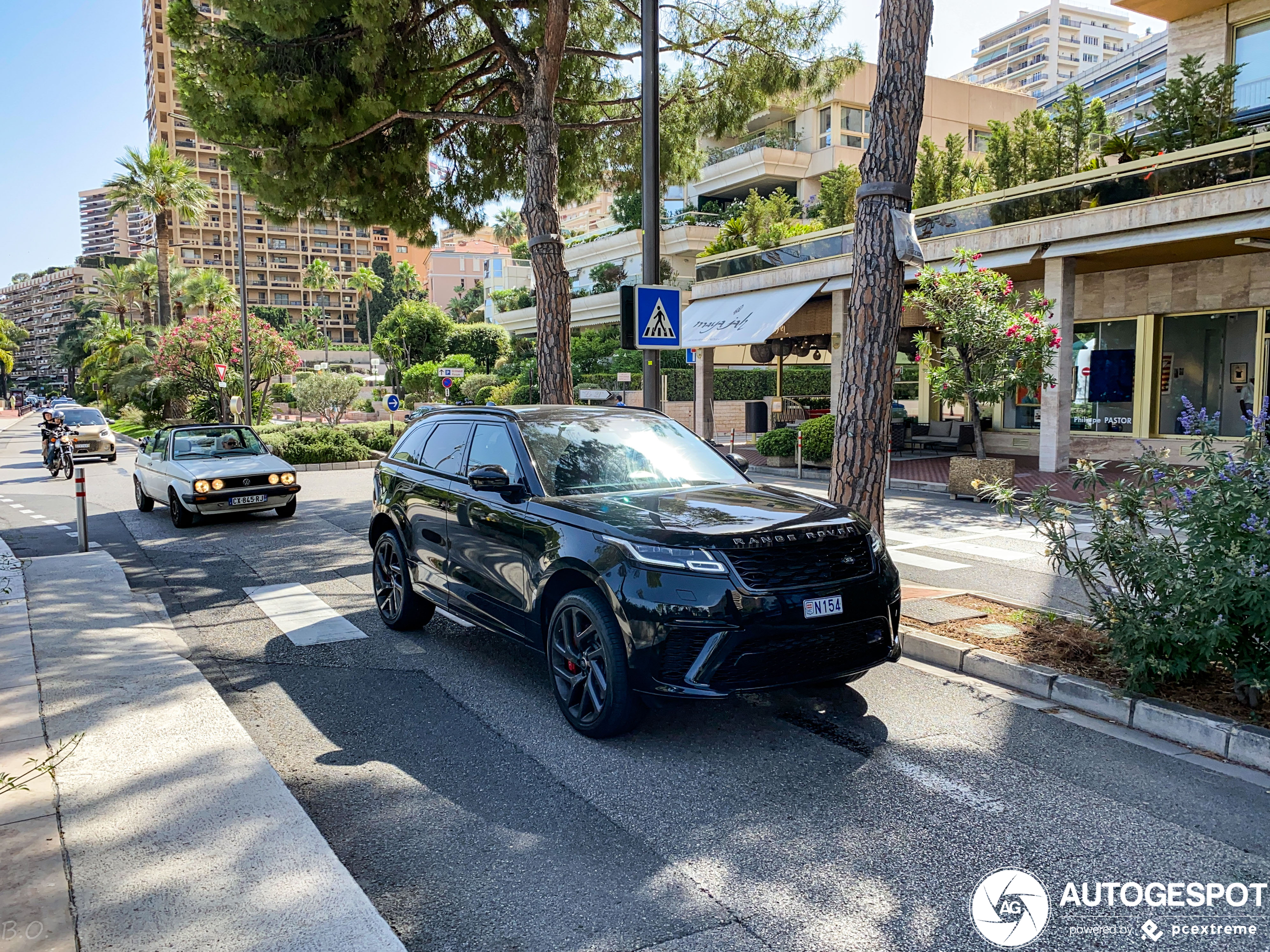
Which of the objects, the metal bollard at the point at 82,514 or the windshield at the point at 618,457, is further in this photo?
the metal bollard at the point at 82,514

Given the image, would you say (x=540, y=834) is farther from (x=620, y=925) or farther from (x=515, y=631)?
(x=515, y=631)

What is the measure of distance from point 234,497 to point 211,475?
425 mm

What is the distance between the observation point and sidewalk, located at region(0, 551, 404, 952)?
9.59 ft

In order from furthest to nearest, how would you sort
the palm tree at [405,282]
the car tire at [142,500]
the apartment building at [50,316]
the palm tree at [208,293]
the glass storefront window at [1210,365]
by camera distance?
the apartment building at [50,316], the palm tree at [405,282], the palm tree at [208,293], the glass storefront window at [1210,365], the car tire at [142,500]

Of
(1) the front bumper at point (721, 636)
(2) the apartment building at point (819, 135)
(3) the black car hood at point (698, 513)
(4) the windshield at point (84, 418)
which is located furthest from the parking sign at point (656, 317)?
(2) the apartment building at point (819, 135)

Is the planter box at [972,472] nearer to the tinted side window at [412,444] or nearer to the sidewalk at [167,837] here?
the tinted side window at [412,444]

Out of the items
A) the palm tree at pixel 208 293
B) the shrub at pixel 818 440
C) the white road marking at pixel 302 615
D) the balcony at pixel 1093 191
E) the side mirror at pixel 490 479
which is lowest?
the white road marking at pixel 302 615

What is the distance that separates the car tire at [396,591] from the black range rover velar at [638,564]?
495 mm

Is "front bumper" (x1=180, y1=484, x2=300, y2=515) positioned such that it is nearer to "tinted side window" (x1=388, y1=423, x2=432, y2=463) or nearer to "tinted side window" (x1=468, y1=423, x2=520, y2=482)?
"tinted side window" (x1=388, y1=423, x2=432, y2=463)

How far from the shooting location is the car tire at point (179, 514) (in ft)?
41.3

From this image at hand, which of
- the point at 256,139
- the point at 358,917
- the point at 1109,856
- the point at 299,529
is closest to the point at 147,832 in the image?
the point at 358,917

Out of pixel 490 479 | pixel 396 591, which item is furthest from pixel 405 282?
pixel 490 479

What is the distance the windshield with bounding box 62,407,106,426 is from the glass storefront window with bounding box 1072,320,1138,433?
2727cm

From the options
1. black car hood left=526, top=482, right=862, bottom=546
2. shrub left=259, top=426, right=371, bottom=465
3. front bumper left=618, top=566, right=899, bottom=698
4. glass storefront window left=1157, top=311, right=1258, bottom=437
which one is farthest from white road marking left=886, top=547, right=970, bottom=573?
shrub left=259, top=426, right=371, bottom=465
